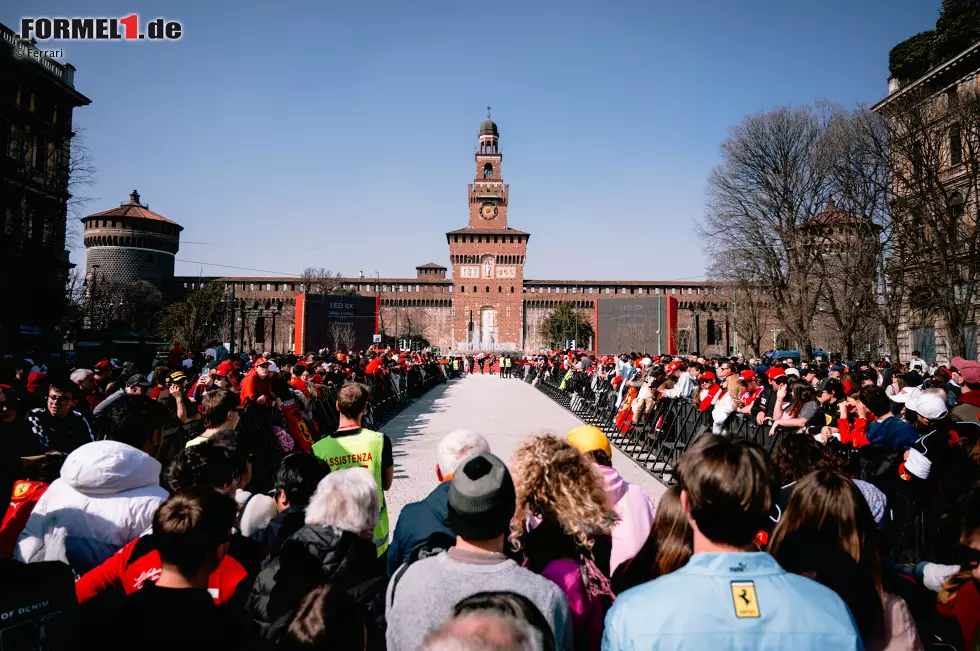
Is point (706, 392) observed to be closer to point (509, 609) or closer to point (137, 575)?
point (137, 575)

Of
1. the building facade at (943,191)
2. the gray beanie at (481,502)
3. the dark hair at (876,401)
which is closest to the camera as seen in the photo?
the gray beanie at (481,502)

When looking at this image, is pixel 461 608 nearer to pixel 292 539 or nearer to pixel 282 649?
pixel 282 649

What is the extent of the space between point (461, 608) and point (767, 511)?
1102 millimetres

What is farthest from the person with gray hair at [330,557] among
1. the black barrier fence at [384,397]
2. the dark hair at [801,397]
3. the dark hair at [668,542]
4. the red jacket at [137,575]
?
Answer: the black barrier fence at [384,397]

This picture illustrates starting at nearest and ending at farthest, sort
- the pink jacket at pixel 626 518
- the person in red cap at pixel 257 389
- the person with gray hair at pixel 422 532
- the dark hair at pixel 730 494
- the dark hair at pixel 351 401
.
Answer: the dark hair at pixel 730 494
the person with gray hair at pixel 422 532
the pink jacket at pixel 626 518
the dark hair at pixel 351 401
the person in red cap at pixel 257 389

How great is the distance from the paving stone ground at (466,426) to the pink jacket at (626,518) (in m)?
1.80

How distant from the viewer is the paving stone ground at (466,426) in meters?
8.81

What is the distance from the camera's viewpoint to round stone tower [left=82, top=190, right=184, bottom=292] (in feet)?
235

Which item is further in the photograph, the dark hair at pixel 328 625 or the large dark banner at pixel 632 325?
the large dark banner at pixel 632 325

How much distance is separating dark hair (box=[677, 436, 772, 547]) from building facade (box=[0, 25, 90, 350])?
90.0 feet

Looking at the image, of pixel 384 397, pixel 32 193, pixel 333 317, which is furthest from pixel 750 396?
pixel 32 193

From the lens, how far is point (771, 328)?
65.9 m

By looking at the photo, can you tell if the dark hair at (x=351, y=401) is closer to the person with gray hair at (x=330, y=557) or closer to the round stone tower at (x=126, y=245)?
the person with gray hair at (x=330, y=557)

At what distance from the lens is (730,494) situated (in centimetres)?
201
